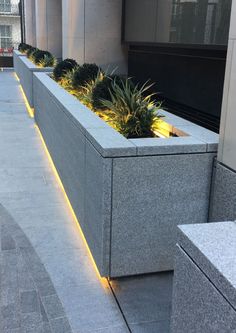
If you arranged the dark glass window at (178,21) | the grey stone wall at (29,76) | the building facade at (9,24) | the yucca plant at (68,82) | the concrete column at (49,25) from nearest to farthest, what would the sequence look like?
1. the dark glass window at (178,21)
2. the yucca plant at (68,82)
3. the grey stone wall at (29,76)
4. the concrete column at (49,25)
5. the building facade at (9,24)

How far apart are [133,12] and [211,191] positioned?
9.28 m

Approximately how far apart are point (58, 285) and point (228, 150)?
2.05 m

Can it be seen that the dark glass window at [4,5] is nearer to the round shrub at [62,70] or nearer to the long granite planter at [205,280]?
the round shrub at [62,70]

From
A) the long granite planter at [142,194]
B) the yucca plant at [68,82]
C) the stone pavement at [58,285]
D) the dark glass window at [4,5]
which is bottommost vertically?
the stone pavement at [58,285]

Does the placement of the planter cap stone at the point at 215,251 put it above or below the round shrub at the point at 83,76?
below

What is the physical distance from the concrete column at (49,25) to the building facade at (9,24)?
81.4 ft

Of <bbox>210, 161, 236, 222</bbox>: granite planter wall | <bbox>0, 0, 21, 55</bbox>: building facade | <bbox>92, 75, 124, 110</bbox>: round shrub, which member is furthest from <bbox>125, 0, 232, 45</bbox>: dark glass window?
<bbox>0, 0, 21, 55</bbox>: building facade

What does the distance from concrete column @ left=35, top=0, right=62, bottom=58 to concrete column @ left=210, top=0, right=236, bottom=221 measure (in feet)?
57.8

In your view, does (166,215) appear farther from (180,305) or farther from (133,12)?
(133,12)

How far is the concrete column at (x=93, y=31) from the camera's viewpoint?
12617mm

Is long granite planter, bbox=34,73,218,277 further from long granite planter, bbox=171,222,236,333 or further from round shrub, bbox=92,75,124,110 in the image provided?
round shrub, bbox=92,75,124,110

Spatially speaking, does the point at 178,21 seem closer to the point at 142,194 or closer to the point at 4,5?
the point at 142,194

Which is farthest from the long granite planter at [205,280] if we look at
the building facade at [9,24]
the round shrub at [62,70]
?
the building facade at [9,24]

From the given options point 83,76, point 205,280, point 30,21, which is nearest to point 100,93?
point 83,76
